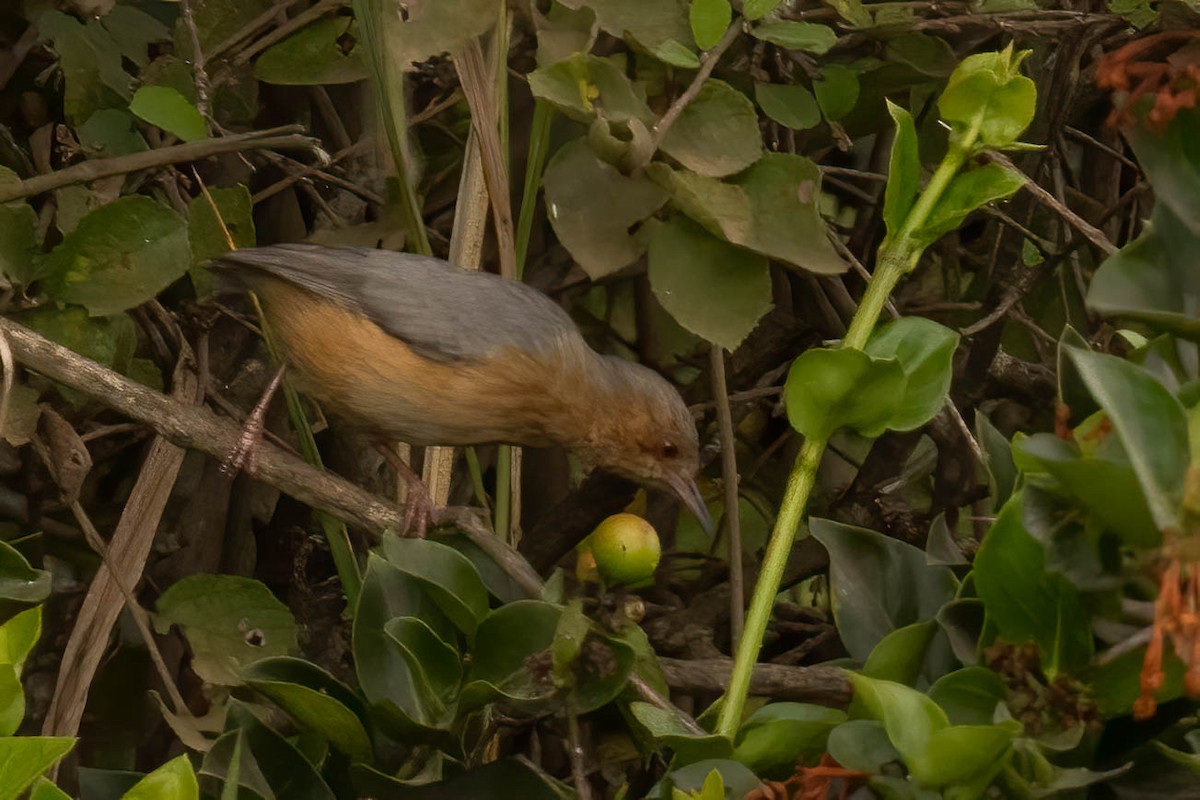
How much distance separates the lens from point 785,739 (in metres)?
1.33

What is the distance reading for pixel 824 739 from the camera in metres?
1.32

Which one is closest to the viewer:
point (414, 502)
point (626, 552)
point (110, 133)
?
point (626, 552)

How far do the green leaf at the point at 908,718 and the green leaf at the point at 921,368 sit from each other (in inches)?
13.7

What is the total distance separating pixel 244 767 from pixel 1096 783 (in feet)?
2.60

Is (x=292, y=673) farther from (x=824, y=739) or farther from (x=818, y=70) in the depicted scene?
(x=818, y=70)

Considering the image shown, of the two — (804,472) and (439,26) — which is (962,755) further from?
(439,26)

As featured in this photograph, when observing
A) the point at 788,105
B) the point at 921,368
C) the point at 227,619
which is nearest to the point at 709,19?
the point at 788,105

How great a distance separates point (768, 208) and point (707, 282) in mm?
169

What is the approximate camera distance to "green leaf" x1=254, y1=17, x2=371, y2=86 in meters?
3.04

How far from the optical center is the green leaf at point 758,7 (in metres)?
2.55

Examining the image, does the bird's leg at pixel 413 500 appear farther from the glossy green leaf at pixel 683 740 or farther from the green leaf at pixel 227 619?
the glossy green leaf at pixel 683 740

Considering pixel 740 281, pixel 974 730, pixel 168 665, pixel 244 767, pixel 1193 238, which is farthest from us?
pixel 168 665

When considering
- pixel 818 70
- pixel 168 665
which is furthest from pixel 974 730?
pixel 168 665

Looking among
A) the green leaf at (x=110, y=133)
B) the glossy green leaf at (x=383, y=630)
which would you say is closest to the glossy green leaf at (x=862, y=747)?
the glossy green leaf at (x=383, y=630)
